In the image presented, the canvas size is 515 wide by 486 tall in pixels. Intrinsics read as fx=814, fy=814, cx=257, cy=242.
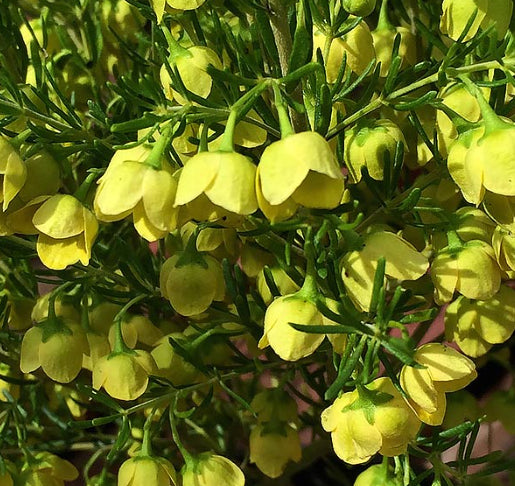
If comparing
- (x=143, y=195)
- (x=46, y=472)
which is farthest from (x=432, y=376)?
(x=46, y=472)

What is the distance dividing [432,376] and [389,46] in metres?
0.44

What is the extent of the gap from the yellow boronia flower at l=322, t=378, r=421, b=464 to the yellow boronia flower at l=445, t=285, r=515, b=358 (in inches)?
7.4

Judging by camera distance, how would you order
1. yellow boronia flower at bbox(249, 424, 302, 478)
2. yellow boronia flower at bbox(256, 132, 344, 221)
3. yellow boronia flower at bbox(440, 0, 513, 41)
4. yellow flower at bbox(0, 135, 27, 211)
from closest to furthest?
yellow boronia flower at bbox(256, 132, 344, 221) → yellow flower at bbox(0, 135, 27, 211) → yellow boronia flower at bbox(440, 0, 513, 41) → yellow boronia flower at bbox(249, 424, 302, 478)

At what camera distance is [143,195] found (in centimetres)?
74

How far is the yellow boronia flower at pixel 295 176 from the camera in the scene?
2.22 feet

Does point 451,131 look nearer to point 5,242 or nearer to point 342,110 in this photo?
point 342,110

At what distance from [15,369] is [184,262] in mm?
427

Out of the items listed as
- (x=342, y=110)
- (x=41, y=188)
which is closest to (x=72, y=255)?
(x=41, y=188)

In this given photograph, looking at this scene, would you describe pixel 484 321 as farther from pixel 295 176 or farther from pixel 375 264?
pixel 295 176

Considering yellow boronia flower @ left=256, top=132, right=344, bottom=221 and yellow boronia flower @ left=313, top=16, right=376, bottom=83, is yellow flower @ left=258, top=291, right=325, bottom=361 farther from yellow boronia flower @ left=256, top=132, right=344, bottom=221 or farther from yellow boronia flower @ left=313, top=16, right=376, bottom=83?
yellow boronia flower @ left=313, top=16, right=376, bottom=83

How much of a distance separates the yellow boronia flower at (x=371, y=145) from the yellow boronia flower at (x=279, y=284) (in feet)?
0.47

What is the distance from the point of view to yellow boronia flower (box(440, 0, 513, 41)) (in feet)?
2.88

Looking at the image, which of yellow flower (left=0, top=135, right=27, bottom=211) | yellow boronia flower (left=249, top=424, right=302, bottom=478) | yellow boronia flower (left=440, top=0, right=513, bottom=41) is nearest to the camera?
yellow flower (left=0, top=135, right=27, bottom=211)

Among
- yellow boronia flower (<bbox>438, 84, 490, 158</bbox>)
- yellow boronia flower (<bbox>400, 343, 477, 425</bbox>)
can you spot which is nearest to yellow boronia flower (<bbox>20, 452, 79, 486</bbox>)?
yellow boronia flower (<bbox>400, 343, 477, 425</bbox>)
